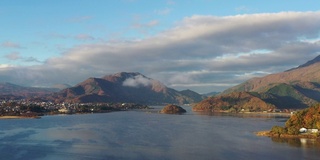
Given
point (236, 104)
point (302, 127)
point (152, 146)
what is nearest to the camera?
point (152, 146)

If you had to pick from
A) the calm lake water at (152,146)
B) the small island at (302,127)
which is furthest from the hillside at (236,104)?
the calm lake water at (152,146)

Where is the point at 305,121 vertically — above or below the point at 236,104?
below

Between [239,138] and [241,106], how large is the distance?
106449 mm

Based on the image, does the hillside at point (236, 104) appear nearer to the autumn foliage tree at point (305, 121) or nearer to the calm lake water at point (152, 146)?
the autumn foliage tree at point (305, 121)

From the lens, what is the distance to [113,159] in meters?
38.2

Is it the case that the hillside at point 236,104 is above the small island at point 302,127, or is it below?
above

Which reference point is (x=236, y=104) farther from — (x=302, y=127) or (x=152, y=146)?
(x=152, y=146)

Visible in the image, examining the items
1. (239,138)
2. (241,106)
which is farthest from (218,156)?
(241,106)

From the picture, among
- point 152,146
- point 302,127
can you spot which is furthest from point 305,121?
point 152,146

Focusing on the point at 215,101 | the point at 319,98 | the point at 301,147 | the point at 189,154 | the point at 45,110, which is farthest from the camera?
the point at 319,98

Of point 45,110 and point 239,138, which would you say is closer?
point 239,138

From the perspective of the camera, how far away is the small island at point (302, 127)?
186 feet

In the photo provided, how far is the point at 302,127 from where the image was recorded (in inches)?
2366

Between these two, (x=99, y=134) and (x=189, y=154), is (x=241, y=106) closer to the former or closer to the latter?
(x=99, y=134)
